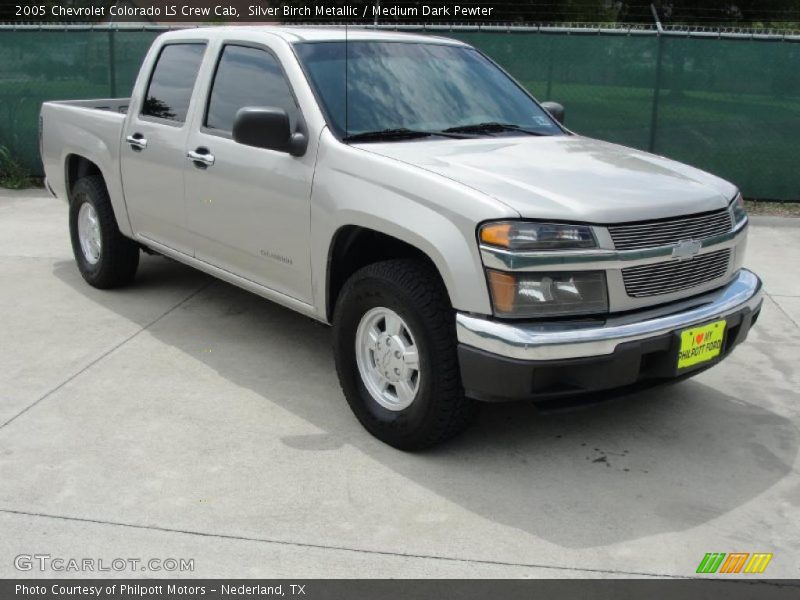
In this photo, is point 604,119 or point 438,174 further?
point 604,119

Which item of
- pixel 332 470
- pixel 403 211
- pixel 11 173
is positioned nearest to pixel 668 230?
pixel 403 211

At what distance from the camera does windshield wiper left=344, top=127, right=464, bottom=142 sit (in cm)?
450

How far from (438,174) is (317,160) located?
0.78 meters

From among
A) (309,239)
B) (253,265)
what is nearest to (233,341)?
(253,265)

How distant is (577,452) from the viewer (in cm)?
425

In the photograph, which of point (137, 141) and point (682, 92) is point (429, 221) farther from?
point (682, 92)

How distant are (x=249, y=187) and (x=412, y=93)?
38.6 inches

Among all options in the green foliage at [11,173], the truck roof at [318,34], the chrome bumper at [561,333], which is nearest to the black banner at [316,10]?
the green foliage at [11,173]

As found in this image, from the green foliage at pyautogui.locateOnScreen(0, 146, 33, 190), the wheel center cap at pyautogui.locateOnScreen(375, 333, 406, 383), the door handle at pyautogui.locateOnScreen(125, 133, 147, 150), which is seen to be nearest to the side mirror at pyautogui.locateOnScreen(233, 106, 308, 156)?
the wheel center cap at pyautogui.locateOnScreen(375, 333, 406, 383)

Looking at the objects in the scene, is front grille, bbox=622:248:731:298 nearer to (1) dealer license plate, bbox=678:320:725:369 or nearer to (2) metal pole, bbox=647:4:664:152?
(1) dealer license plate, bbox=678:320:725:369

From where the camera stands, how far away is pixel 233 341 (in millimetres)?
5691

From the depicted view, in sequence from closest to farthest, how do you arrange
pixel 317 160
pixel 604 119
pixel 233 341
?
pixel 317 160, pixel 233 341, pixel 604 119
